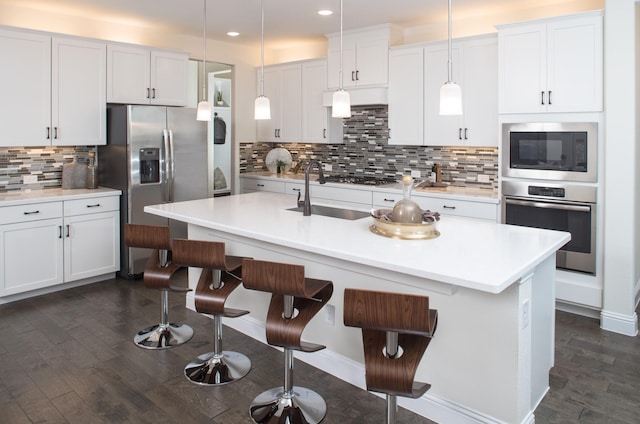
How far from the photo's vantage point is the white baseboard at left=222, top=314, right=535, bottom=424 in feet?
8.08

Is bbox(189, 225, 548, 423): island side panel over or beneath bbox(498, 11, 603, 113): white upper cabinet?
beneath

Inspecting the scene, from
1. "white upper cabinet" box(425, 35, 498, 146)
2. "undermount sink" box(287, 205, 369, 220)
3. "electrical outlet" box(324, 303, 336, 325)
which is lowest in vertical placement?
"electrical outlet" box(324, 303, 336, 325)

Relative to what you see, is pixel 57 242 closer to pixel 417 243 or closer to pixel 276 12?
pixel 276 12

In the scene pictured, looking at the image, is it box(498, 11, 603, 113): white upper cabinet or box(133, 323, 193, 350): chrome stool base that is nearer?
box(133, 323, 193, 350): chrome stool base

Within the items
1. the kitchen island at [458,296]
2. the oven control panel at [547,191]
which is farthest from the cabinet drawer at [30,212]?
the oven control panel at [547,191]

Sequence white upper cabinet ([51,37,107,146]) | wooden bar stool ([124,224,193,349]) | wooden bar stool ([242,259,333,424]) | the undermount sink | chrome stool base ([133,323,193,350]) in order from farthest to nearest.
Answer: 1. white upper cabinet ([51,37,107,146])
2. the undermount sink
3. chrome stool base ([133,323,193,350])
4. wooden bar stool ([124,224,193,349])
5. wooden bar stool ([242,259,333,424])

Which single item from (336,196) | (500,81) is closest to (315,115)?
(336,196)

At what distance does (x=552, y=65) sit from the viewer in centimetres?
396

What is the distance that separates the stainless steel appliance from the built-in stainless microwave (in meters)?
0.09

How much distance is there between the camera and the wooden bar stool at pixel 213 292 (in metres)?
2.87

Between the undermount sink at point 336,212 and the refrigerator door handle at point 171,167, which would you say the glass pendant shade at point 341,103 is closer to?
the undermount sink at point 336,212

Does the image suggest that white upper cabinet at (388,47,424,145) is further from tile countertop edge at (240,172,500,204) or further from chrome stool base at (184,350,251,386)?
chrome stool base at (184,350,251,386)

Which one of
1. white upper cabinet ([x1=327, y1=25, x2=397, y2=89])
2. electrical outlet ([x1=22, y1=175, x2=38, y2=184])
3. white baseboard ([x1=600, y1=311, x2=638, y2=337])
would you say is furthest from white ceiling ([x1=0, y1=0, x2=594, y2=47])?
white baseboard ([x1=600, y1=311, x2=638, y2=337])

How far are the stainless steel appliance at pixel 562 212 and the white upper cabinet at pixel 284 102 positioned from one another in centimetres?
298
